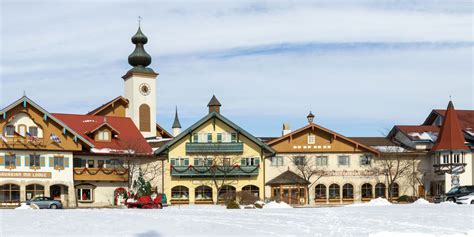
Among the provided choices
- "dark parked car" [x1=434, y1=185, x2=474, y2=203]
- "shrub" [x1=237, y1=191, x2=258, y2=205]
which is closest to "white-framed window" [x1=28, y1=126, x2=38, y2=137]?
"shrub" [x1=237, y1=191, x2=258, y2=205]

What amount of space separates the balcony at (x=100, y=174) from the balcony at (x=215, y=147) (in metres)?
6.96

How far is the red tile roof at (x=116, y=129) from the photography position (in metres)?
63.4

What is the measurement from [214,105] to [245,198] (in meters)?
11.7

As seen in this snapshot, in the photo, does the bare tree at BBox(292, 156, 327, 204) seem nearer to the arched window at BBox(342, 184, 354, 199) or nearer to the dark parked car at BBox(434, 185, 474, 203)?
the arched window at BBox(342, 184, 354, 199)

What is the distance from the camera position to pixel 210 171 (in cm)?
6588

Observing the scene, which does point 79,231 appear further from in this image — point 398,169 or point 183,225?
point 398,169

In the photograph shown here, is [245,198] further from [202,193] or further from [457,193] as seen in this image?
[457,193]

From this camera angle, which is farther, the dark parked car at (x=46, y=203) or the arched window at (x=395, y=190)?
the arched window at (x=395, y=190)

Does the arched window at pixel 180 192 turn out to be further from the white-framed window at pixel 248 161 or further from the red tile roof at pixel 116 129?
the white-framed window at pixel 248 161

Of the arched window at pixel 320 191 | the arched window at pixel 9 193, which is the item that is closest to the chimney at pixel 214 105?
the arched window at pixel 320 191

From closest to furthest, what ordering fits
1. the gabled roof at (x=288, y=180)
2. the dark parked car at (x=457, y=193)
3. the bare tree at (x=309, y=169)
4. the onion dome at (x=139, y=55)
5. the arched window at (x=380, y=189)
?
the dark parked car at (x=457, y=193) < the gabled roof at (x=288, y=180) < the bare tree at (x=309, y=169) < the arched window at (x=380, y=189) < the onion dome at (x=139, y=55)

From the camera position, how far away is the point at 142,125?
3083 inches

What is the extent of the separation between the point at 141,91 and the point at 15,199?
25377 millimetres

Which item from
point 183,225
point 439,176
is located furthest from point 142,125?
point 183,225
